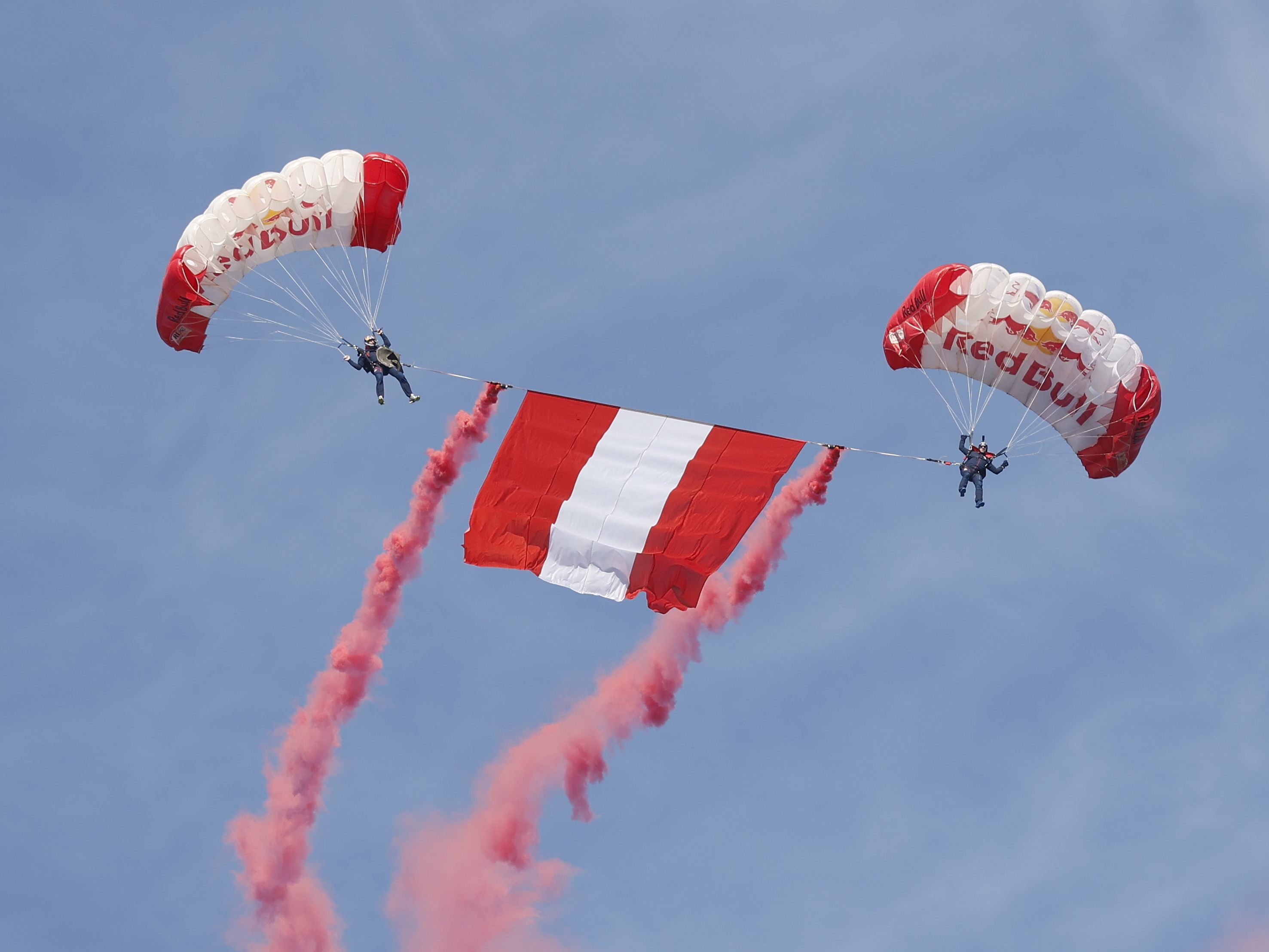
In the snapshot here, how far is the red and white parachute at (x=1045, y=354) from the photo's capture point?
33.5 meters

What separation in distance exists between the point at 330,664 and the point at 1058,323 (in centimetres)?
1367

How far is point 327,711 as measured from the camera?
37.3 metres

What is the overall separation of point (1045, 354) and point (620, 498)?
7007mm

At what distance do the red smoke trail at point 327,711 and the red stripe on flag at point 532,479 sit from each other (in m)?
3.09

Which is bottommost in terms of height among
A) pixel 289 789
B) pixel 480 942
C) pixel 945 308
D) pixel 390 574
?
pixel 480 942

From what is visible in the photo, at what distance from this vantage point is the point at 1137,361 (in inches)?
1329

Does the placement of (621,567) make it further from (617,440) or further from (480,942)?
(480,942)

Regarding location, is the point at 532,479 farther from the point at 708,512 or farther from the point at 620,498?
the point at 708,512

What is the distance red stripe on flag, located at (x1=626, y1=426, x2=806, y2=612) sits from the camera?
32.6m

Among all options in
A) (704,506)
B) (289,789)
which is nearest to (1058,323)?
(704,506)

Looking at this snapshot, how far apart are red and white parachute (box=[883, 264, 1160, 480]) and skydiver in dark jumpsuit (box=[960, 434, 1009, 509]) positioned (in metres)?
0.56

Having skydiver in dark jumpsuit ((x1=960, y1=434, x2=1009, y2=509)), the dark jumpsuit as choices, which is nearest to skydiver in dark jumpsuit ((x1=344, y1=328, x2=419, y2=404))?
the dark jumpsuit

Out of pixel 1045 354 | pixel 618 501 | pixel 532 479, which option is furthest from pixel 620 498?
pixel 1045 354

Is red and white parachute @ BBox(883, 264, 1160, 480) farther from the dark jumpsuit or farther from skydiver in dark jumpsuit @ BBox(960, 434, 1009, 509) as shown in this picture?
the dark jumpsuit
